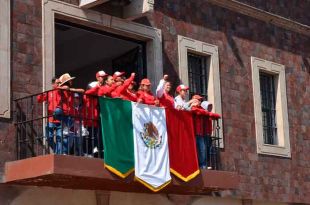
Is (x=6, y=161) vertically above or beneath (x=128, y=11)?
beneath

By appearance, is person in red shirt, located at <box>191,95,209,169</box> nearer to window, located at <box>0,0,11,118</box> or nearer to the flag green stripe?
the flag green stripe

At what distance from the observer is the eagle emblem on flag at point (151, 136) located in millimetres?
14219

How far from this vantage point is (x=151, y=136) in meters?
14.3

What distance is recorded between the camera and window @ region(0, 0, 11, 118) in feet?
45.0

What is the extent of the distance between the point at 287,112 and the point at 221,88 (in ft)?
8.71

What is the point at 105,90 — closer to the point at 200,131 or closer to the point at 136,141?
the point at 136,141

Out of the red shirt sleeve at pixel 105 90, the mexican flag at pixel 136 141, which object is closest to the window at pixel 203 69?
the mexican flag at pixel 136 141

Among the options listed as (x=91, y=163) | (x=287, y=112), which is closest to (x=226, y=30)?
(x=287, y=112)

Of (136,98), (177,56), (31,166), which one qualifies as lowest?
(31,166)

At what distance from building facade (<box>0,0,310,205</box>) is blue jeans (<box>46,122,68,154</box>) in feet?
2.56

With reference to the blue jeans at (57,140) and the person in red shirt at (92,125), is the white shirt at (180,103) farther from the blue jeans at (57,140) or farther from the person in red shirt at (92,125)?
the blue jeans at (57,140)

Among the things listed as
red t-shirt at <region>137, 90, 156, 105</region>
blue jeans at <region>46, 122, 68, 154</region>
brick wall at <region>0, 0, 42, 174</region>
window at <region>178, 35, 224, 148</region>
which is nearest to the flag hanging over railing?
red t-shirt at <region>137, 90, 156, 105</region>

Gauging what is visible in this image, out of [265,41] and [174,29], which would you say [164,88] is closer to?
[174,29]

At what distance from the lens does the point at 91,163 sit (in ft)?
43.5
